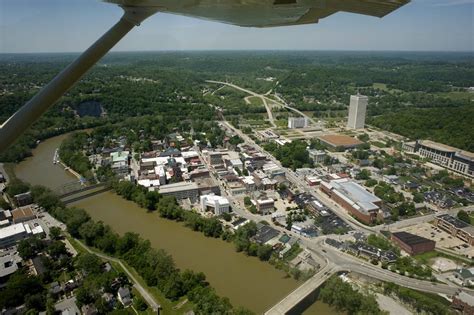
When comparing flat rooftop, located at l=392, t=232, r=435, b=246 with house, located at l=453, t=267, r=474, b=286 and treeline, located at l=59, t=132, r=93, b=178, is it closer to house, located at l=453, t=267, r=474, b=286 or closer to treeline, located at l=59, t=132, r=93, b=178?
house, located at l=453, t=267, r=474, b=286

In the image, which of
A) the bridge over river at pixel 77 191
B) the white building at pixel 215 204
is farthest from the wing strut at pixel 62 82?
the bridge over river at pixel 77 191

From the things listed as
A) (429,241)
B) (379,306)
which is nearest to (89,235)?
A: (379,306)

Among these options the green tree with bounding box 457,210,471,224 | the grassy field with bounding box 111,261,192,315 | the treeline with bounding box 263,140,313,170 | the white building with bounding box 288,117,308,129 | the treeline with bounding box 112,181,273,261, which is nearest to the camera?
the grassy field with bounding box 111,261,192,315

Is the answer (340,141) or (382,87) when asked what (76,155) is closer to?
(340,141)

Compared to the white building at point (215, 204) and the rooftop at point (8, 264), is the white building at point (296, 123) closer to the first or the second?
A: the white building at point (215, 204)

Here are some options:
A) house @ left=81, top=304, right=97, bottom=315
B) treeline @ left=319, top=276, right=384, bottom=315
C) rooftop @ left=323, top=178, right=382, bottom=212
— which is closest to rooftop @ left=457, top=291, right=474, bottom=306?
treeline @ left=319, top=276, right=384, bottom=315

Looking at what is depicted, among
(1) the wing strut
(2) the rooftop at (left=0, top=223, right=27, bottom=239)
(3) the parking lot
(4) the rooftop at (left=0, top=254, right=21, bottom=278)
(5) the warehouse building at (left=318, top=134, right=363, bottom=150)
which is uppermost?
(1) the wing strut

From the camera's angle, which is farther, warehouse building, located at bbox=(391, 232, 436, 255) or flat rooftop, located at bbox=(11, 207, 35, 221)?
flat rooftop, located at bbox=(11, 207, 35, 221)
